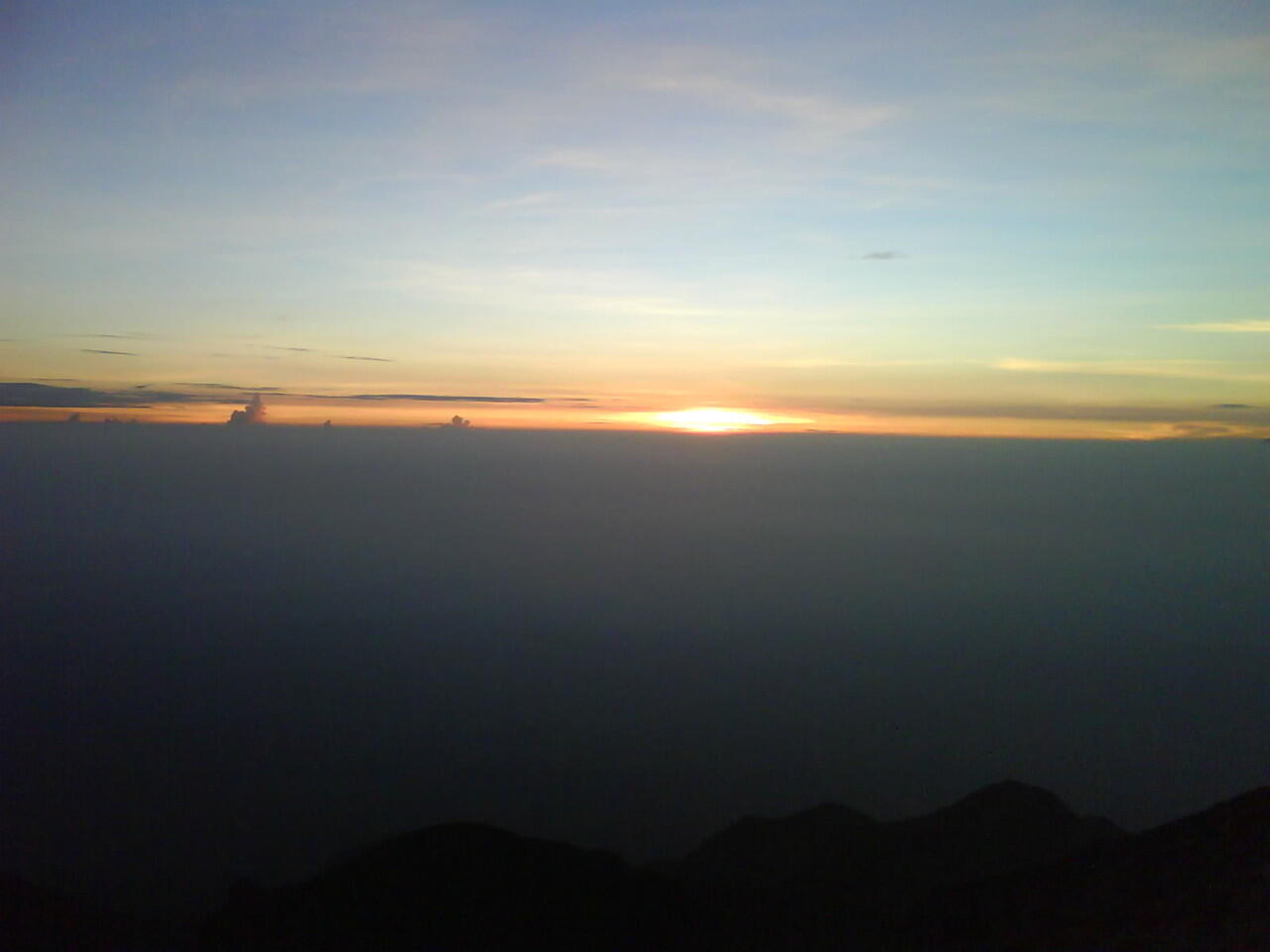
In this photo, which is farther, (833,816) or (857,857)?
(833,816)

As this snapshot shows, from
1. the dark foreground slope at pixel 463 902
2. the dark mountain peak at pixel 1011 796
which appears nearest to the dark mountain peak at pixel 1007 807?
the dark mountain peak at pixel 1011 796

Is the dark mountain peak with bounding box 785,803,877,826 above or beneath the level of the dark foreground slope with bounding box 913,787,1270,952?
beneath

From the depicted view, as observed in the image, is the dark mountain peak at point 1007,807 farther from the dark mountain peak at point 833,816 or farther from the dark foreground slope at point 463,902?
the dark foreground slope at point 463,902

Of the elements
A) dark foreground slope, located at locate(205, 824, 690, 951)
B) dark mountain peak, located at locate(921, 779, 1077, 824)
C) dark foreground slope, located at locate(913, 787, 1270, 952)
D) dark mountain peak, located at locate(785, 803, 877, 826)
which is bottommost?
dark mountain peak, located at locate(785, 803, 877, 826)

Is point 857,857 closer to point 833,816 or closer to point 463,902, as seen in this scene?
point 833,816

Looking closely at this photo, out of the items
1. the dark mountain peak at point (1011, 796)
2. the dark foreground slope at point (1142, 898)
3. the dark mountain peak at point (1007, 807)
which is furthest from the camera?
the dark mountain peak at point (1011, 796)

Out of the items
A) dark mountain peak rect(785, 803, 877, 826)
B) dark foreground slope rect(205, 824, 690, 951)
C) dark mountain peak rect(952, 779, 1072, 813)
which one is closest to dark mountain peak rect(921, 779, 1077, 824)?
dark mountain peak rect(952, 779, 1072, 813)

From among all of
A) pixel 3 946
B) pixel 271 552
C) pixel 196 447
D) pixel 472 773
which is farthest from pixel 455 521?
pixel 196 447

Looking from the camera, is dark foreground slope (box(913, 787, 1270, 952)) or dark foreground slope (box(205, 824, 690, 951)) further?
dark foreground slope (box(205, 824, 690, 951))

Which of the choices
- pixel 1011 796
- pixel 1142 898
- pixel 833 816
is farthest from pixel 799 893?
pixel 1142 898

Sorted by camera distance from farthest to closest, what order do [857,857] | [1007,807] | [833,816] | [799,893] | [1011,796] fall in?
[833,816] → [1011,796] → [1007,807] → [857,857] → [799,893]

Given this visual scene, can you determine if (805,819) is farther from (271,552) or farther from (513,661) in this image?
(271,552)

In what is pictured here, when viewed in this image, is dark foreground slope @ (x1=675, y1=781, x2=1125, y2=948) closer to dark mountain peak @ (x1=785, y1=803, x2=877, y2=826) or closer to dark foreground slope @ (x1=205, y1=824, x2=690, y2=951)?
dark mountain peak @ (x1=785, y1=803, x2=877, y2=826)

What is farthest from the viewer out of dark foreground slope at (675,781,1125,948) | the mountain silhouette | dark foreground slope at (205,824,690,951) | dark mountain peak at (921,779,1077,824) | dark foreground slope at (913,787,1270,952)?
dark mountain peak at (921,779,1077,824)
